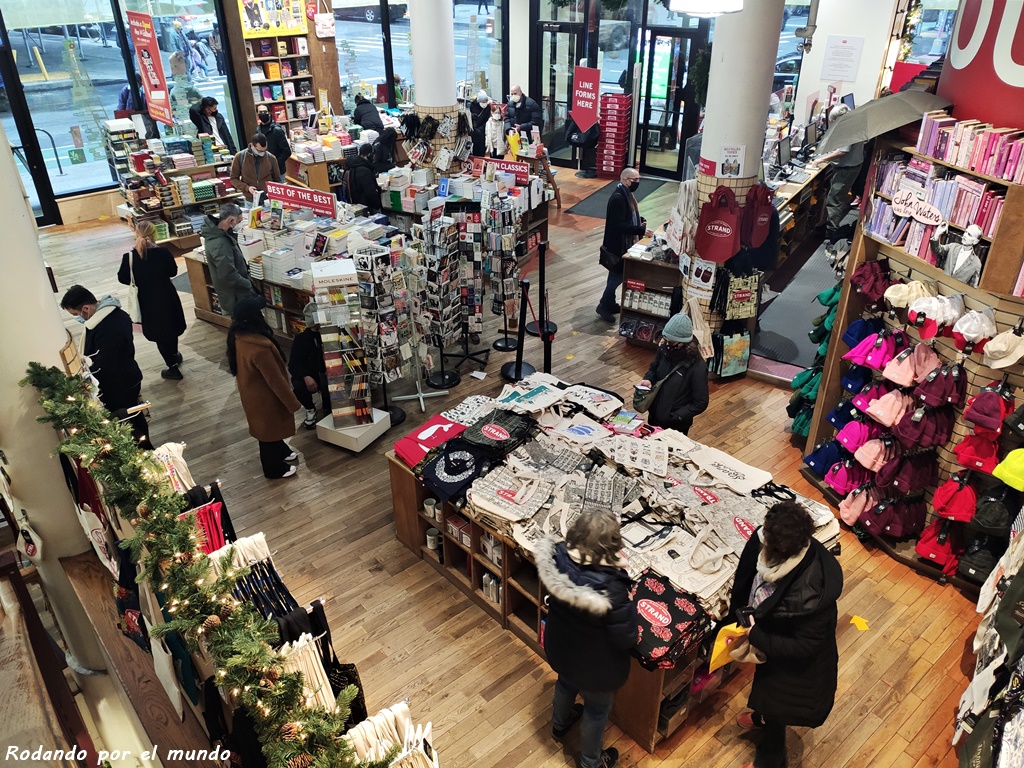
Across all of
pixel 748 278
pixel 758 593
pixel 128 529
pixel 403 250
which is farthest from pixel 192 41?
pixel 758 593

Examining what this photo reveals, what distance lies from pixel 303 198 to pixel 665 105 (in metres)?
8.03

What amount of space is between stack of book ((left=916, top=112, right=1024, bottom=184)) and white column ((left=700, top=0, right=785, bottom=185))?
2.00m

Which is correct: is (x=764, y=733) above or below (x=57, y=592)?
below

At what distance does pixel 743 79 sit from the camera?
21.6 feet

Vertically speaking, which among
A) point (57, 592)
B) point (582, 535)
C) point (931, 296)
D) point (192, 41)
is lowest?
point (57, 592)

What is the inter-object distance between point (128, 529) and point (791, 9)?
14564mm

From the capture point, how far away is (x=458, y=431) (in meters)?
5.17

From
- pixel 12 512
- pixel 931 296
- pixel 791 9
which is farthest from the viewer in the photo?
pixel 791 9

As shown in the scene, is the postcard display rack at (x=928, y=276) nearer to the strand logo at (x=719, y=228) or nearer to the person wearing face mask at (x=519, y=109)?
the strand logo at (x=719, y=228)

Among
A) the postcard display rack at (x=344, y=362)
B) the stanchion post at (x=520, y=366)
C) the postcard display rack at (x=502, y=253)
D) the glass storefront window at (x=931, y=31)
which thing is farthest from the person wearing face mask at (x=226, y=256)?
the glass storefront window at (x=931, y=31)

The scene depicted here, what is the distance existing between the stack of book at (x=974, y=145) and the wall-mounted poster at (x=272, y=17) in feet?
37.8

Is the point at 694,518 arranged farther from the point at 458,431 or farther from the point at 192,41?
the point at 192,41

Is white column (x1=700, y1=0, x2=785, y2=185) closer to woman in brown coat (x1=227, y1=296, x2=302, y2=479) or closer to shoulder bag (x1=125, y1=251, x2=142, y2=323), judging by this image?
woman in brown coat (x1=227, y1=296, x2=302, y2=479)

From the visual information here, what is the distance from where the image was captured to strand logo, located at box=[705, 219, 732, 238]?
6.91 m
